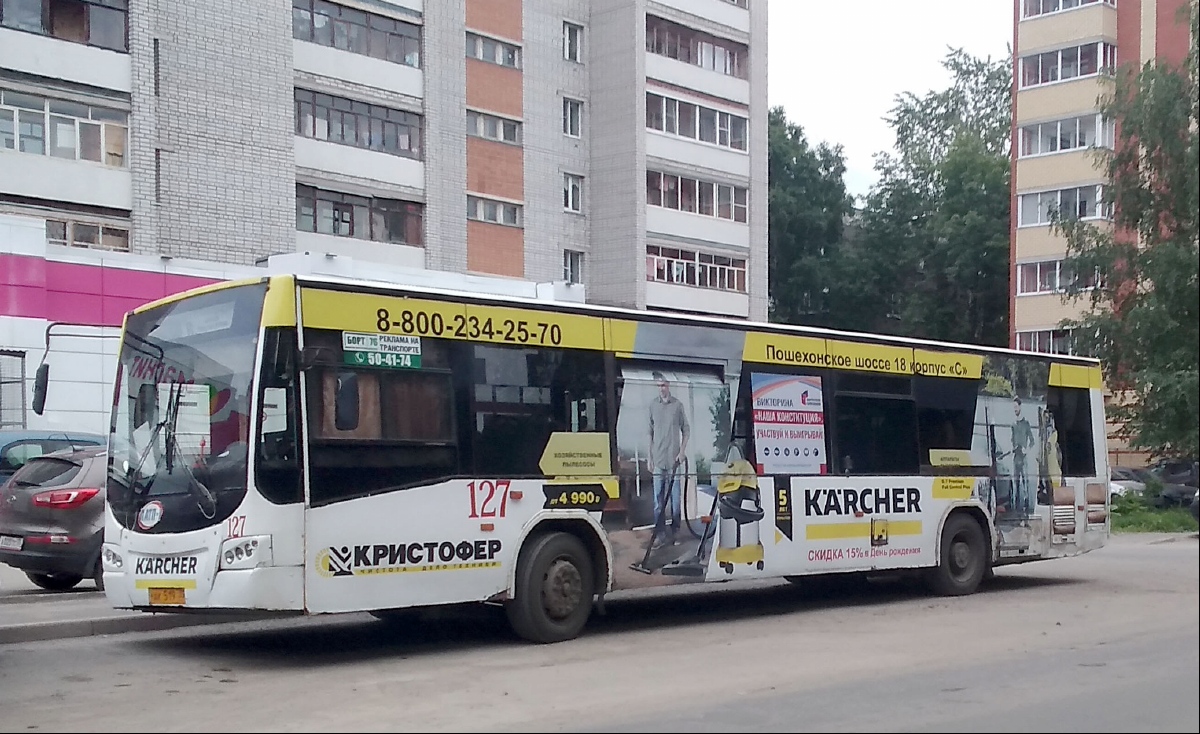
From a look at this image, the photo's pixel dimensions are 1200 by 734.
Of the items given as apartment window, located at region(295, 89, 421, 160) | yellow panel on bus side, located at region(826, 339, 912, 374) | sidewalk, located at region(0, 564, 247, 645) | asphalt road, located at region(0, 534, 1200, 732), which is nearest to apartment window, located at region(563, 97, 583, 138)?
apartment window, located at region(295, 89, 421, 160)

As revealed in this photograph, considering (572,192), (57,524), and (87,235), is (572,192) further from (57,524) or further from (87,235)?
(57,524)

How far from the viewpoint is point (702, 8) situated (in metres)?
49.8

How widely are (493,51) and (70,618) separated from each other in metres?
33.6

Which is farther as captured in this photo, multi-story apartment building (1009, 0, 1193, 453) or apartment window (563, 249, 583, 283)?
multi-story apartment building (1009, 0, 1193, 453)

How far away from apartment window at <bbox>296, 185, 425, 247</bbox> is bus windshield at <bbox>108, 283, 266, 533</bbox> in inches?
1069

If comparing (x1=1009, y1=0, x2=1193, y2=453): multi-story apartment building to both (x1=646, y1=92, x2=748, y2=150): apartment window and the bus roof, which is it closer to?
(x1=646, y1=92, x2=748, y2=150): apartment window

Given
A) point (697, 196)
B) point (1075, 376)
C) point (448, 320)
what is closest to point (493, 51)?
point (697, 196)

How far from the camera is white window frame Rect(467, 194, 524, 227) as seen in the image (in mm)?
42812

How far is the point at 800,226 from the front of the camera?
66750mm

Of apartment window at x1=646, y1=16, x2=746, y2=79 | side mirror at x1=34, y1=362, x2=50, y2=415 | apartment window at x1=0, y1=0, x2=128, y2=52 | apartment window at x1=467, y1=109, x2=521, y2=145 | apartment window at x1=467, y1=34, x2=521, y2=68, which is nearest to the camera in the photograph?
side mirror at x1=34, y1=362, x2=50, y2=415

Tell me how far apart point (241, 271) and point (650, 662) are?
25573 millimetres

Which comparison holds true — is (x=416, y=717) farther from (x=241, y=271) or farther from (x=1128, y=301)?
(x=241, y=271)

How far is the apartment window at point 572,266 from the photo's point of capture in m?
46.9

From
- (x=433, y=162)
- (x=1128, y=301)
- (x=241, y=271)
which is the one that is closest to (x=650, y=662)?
(x=1128, y=301)
